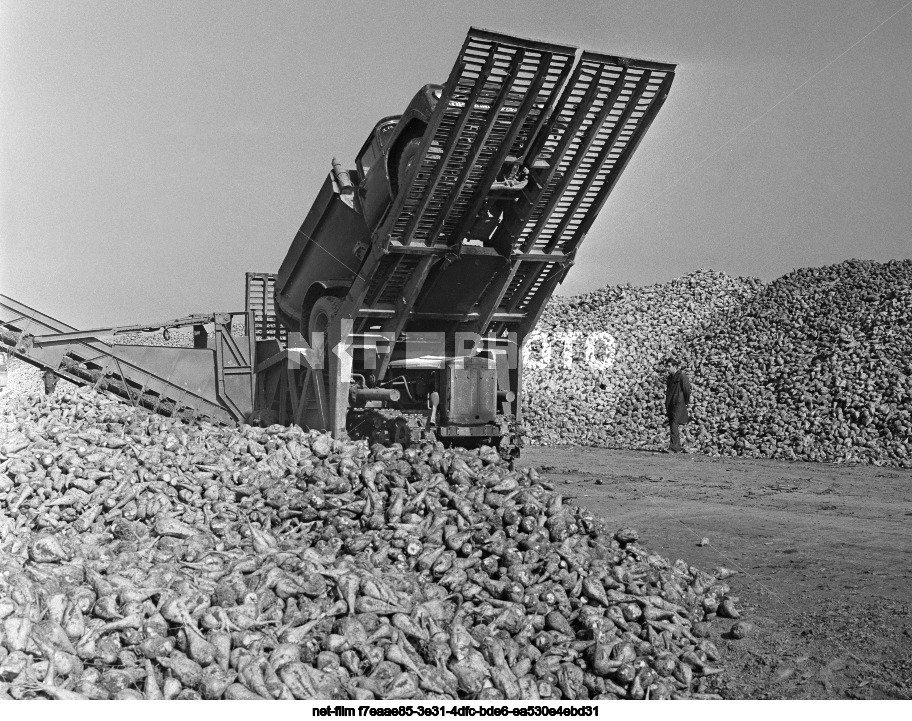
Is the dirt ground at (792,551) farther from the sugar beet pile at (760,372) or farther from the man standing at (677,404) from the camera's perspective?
the man standing at (677,404)

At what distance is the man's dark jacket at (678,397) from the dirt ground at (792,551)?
8.15 ft

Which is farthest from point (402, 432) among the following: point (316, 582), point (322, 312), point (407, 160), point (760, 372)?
point (760, 372)

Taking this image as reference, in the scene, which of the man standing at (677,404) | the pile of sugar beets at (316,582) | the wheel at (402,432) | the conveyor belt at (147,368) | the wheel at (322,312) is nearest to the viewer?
the pile of sugar beets at (316,582)

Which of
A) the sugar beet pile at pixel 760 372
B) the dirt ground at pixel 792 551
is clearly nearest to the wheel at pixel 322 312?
the dirt ground at pixel 792 551

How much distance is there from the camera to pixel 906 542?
7262 mm

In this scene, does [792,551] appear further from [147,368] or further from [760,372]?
[760,372]

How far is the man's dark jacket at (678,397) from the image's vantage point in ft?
50.4

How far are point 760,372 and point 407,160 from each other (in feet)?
38.7

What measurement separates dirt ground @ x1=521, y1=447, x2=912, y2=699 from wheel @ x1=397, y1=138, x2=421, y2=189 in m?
3.60

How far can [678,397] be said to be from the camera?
1545 centimetres

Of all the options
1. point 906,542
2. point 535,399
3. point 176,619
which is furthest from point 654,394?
point 176,619

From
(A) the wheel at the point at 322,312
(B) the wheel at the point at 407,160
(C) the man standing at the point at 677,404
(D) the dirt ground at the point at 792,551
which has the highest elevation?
(B) the wheel at the point at 407,160

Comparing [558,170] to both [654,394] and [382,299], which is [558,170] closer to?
[382,299]
